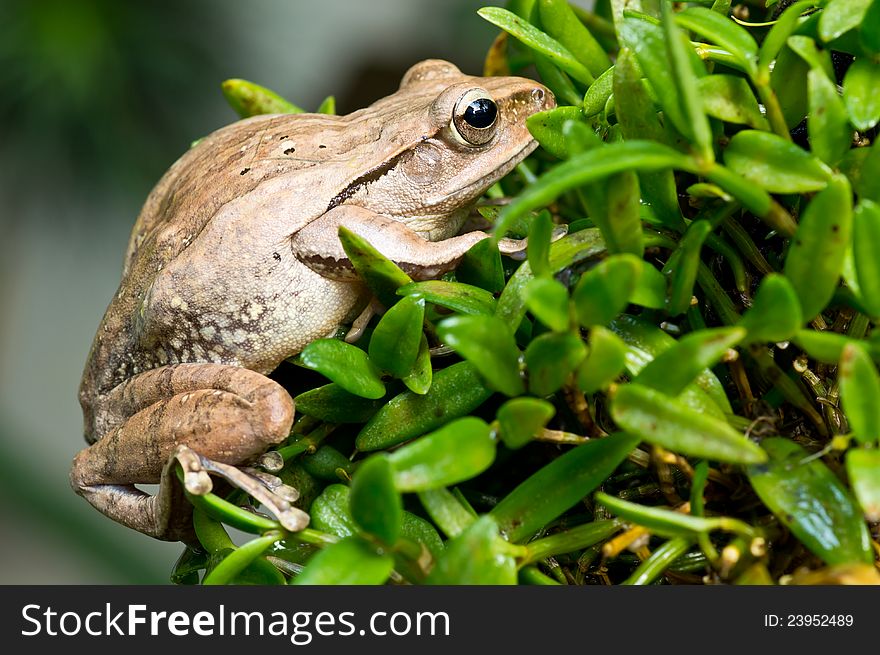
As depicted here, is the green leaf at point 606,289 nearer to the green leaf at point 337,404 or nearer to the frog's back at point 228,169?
the green leaf at point 337,404

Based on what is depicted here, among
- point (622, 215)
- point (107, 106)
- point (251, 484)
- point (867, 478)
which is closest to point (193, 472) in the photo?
point (251, 484)

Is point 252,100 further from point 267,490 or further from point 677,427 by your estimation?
point 677,427

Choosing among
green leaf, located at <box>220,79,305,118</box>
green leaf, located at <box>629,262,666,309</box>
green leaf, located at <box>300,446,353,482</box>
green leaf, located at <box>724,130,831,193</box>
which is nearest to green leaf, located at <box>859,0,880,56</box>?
green leaf, located at <box>724,130,831,193</box>

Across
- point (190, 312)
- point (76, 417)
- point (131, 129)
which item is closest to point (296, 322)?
point (190, 312)

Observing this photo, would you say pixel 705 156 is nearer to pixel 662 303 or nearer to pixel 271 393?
pixel 662 303

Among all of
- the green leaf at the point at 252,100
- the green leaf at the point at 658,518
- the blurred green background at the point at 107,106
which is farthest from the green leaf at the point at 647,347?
the blurred green background at the point at 107,106
